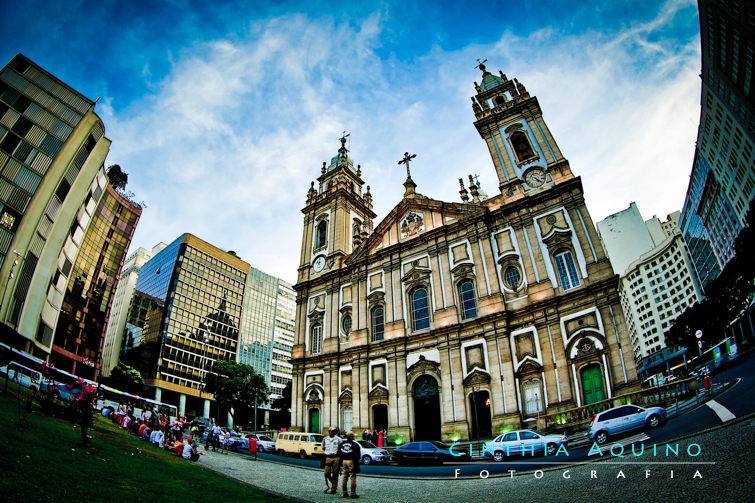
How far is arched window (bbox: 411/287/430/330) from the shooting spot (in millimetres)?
25719

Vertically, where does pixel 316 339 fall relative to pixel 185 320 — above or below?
below

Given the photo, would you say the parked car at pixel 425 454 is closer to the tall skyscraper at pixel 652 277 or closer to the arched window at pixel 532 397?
the arched window at pixel 532 397

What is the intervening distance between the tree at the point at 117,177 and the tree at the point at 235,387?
31791 millimetres

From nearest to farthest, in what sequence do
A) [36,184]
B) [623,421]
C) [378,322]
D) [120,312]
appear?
[623,421] < [378,322] < [36,184] < [120,312]

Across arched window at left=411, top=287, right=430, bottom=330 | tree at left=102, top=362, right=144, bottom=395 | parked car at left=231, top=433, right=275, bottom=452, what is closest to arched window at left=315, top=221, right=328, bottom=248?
arched window at left=411, top=287, right=430, bottom=330

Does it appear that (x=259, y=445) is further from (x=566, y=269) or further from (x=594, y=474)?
(x=594, y=474)

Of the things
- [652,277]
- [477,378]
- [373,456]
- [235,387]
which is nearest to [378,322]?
[477,378]

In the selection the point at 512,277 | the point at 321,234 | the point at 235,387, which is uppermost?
the point at 321,234

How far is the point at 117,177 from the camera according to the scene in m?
55.3

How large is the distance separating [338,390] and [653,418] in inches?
758

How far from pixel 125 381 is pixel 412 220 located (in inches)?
1775

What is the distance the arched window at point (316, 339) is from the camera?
30441 millimetres

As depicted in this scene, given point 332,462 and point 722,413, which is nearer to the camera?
point 332,462

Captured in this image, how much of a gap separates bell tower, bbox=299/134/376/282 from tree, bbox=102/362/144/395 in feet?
109
